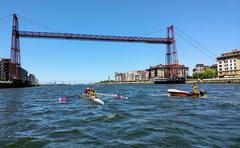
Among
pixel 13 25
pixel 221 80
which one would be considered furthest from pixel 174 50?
pixel 13 25

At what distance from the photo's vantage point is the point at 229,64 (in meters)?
131

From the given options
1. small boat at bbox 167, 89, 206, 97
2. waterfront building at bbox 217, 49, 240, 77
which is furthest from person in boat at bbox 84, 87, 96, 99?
waterfront building at bbox 217, 49, 240, 77

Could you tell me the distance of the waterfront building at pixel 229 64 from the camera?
125750 mm

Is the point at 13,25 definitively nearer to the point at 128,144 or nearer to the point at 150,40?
the point at 150,40

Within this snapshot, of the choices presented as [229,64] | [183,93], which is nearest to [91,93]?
[183,93]

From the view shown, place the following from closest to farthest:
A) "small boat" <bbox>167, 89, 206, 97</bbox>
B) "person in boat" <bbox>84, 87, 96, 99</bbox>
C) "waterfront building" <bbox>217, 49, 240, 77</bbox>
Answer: "person in boat" <bbox>84, 87, 96, 99</bbox> → "small boat" <bbox>167, 89, 206, 97</bbox> → "waterfront building" <bbox>217, 49, 240, 77</bbox>

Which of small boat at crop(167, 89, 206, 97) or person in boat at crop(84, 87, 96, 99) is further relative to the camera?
small boat at crop(167, 89, 206, 97)

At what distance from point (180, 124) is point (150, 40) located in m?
97.1

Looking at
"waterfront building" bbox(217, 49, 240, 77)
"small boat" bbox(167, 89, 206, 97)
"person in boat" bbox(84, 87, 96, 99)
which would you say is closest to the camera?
"person in boat" bbox(84, 87, 96, 99)

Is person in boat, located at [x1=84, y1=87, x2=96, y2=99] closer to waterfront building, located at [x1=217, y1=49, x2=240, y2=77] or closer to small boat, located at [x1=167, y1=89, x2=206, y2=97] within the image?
small boat, located at [x1=167, y1=89, x2=206, y2=97]

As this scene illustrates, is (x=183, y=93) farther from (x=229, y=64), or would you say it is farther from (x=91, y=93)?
(x=229, y=64)

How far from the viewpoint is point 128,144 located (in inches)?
349

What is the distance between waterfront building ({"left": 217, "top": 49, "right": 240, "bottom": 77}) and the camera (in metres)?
126

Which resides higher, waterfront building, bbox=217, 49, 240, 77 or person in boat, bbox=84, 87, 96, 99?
waterfront building, bbox=217, 49, 240, 77
